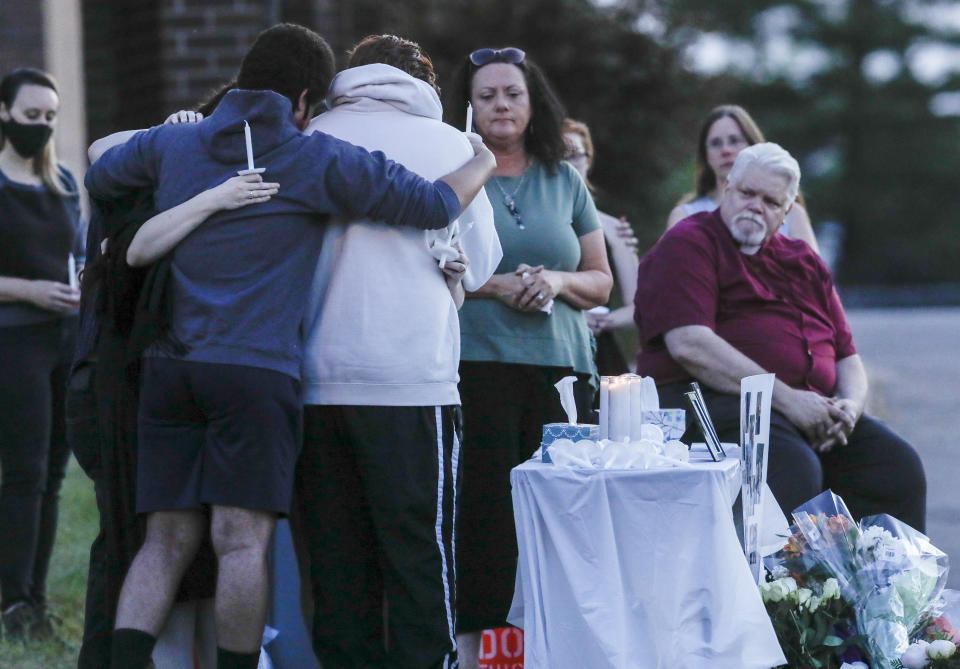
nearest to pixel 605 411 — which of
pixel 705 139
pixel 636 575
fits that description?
pixel 636 575

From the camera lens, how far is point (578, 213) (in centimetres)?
467

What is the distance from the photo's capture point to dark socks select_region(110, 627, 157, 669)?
132 inches

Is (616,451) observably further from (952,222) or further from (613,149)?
(952,222)

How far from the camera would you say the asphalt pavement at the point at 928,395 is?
7312 millimetres

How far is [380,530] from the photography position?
11.3ft

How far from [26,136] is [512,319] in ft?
6.69

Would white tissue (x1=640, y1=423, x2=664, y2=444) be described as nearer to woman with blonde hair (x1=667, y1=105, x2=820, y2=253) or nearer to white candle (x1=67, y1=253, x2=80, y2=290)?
woman with blonde hair (x1=667, y1=105, x2=820, y2=253)

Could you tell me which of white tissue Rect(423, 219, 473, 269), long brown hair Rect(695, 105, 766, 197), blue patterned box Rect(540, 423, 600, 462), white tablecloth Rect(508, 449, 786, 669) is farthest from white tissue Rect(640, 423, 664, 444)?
long brown hair Rect(695, 105, 766, 197)

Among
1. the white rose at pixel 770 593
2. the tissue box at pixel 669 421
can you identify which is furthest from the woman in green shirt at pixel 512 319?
the white rose at pixel 770 593

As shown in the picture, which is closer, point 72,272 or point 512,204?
point 512,204

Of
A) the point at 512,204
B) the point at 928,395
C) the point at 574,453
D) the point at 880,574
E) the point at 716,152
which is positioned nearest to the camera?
the point at 574,453

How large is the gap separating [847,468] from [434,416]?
2026 millimetres

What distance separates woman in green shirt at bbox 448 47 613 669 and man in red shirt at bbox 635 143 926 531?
296mm

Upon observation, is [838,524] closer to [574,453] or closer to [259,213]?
[574,453]
